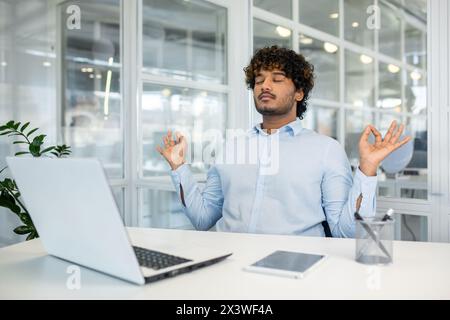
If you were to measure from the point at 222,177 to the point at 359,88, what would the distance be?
5.69ft

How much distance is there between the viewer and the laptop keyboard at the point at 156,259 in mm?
999

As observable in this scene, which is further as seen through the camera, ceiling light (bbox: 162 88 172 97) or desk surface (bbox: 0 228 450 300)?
ceiling light (bbox: 162 88 172 97)

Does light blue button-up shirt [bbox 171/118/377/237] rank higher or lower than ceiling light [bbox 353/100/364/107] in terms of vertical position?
lower

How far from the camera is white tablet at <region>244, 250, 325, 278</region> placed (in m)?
0.98

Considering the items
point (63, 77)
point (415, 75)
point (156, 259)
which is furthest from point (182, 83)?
point (156, 259)

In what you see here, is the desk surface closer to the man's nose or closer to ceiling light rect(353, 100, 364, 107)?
the man's nose

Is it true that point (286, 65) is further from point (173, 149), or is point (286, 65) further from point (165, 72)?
point (165, 72)

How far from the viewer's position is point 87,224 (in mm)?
945

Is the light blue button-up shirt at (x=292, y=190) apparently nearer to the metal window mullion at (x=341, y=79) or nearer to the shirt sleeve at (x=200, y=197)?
the shirt sleeve at (x=200, y=197)

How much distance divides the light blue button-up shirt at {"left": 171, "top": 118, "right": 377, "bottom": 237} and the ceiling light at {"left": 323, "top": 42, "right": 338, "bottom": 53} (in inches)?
46.8

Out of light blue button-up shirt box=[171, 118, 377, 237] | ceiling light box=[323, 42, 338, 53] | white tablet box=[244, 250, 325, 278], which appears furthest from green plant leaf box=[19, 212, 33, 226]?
ceiling light box=[323, 42, 338, 53]

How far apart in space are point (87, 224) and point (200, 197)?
1.02m

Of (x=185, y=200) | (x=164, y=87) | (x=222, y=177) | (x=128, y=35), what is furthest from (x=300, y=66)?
(x=128, y=35)

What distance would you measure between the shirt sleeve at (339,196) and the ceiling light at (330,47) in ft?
4.09
